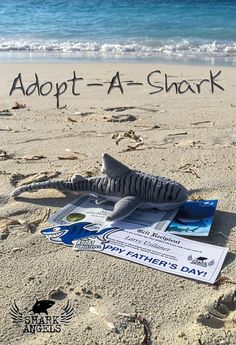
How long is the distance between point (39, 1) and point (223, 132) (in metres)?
16.9

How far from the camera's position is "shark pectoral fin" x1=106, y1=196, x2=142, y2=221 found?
7.80 feet

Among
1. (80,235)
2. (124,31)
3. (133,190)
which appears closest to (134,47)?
(124,31)

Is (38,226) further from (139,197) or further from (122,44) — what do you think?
(122,44)

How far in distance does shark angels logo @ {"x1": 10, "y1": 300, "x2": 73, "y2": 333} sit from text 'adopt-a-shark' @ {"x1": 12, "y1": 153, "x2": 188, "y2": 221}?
64cm

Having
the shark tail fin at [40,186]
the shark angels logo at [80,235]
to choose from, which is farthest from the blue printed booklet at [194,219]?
the shark tail fin at [40,186]

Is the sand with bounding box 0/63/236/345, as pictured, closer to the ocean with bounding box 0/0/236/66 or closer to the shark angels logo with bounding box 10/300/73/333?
the shark angels logo with bounding box 10/300/73/333

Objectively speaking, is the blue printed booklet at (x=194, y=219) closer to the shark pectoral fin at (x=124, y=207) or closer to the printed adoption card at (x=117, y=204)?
the printed adoption card at (x=117, y=204)

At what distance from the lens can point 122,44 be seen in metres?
9.59

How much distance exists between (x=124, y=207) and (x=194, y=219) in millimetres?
337

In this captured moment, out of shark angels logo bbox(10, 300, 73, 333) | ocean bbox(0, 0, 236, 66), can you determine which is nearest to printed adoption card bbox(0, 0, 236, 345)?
shark angels logo bbox(10, 300, 73, 333)

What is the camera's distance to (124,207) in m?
2.40

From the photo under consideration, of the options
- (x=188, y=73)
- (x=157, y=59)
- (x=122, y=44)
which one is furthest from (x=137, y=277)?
(x=122, y=44)

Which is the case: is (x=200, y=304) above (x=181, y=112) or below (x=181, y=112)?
below

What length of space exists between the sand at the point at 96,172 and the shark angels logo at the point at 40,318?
20mm
